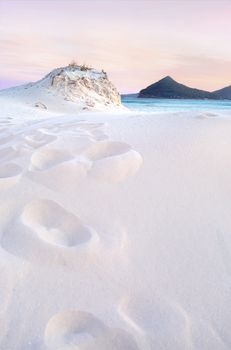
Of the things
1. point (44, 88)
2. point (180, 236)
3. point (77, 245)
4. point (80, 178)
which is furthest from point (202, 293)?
point (44, 88)

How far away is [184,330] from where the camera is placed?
43.5 inches

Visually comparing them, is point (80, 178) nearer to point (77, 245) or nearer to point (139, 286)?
point (77, 245)

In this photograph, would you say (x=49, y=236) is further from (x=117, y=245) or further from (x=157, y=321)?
(x=157, y=321)

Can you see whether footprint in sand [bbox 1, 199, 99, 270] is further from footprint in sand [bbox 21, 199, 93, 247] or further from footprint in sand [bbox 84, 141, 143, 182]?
footprint in sand [bbox 84, 141, 143, 182]

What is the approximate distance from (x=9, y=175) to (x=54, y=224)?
0.49m

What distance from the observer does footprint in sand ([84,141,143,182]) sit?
1817 millimetres

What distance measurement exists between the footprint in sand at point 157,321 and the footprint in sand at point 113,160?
2.28 ft

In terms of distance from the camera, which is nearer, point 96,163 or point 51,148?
point 96,163

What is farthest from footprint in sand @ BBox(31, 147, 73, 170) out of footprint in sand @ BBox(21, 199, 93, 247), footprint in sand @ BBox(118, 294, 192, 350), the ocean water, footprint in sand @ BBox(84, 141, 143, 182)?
the ocean water

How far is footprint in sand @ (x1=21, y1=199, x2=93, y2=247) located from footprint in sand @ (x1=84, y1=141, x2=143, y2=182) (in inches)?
12.4

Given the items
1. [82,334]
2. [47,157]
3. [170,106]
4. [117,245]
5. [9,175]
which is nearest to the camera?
[82,334]

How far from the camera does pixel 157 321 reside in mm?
1133

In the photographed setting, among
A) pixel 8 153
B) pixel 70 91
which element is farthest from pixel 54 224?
pixel 70 91

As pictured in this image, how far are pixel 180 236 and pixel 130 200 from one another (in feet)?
0.92
